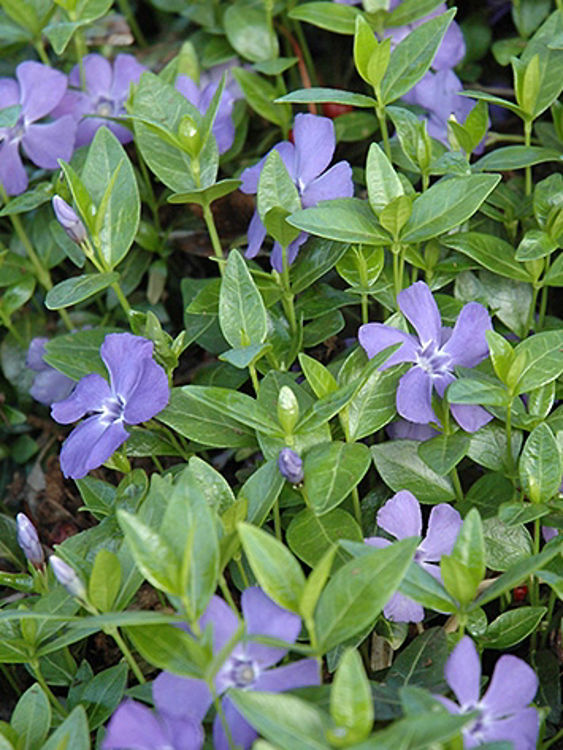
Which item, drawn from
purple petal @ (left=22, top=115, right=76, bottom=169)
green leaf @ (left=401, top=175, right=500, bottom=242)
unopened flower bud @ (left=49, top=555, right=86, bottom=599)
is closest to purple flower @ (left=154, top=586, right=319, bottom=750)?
unopened flower bud @ (left=49, top=555, right=86, bottom=599)

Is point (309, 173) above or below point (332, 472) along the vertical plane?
above

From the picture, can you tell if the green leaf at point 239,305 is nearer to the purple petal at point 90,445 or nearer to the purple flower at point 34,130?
the purple petal at point 90,445

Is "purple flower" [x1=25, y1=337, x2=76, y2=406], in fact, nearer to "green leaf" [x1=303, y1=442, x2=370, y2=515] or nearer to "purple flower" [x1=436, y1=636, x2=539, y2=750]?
"green leaf" [x1=303, y1=442, x2=370, y2=515]

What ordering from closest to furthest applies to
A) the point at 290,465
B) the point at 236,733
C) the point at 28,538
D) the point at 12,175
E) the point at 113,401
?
1. the point at 236,733
2. the point at 290,465
3. the point at 28,538
4. the point at 113,401
5. the point at 12,175

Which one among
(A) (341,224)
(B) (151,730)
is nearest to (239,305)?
(A) (341,224)

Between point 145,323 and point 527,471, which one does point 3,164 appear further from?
point 527,471

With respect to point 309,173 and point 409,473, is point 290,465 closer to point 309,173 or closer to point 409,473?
point 409,473
